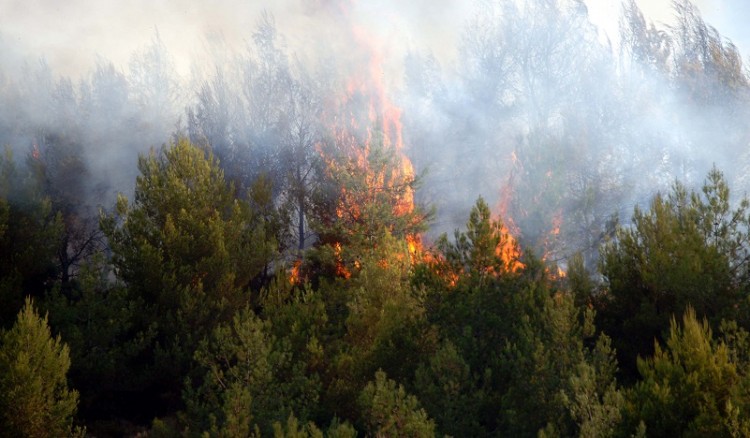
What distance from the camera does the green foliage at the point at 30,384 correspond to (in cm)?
1377

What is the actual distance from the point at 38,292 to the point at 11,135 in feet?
73.7

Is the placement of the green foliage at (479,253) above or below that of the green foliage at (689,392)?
above

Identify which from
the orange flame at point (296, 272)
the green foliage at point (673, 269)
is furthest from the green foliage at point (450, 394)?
the orange flame at point (296, 272)

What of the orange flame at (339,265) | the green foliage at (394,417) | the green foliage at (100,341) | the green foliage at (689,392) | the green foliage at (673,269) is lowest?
the green foliage at (394,417)

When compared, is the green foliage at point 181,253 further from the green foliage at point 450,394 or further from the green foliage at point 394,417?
the green foliage at point 394,417

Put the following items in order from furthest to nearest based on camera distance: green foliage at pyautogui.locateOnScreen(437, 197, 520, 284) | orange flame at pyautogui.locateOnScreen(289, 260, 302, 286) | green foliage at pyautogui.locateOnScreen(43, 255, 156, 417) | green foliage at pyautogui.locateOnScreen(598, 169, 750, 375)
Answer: orange flame at pyautogui.locateOnScreen(289, 260, 302, 286) < green foliage at pyautogui.locateOnScreen(43, 255, 156, 417) < green foliage at pyautogui.locateOnScreen(437, 197, 520, 284) < green foliage at pyautogui.locateOnScreen(598, 169, 750, 375)

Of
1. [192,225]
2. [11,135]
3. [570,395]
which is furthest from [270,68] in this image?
[570,395]

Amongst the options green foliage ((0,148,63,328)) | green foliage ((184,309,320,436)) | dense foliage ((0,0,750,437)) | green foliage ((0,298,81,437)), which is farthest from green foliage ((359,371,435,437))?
green foliage ((0,148,63,328))

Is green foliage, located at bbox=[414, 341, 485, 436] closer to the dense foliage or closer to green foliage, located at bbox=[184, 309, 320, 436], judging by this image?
the dense foliage

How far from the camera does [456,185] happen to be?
34750 millimetres

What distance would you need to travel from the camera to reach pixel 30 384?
1389 cm

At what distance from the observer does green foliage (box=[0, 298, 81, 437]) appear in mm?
13766

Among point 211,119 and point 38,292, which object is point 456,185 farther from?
point 38,292

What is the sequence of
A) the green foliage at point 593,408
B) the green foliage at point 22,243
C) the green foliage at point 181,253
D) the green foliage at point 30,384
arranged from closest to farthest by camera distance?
the green foliage at point 593,408
the green foliage at point 30,384
the green foliage at point 22,243
the green foliage at point 181,253
